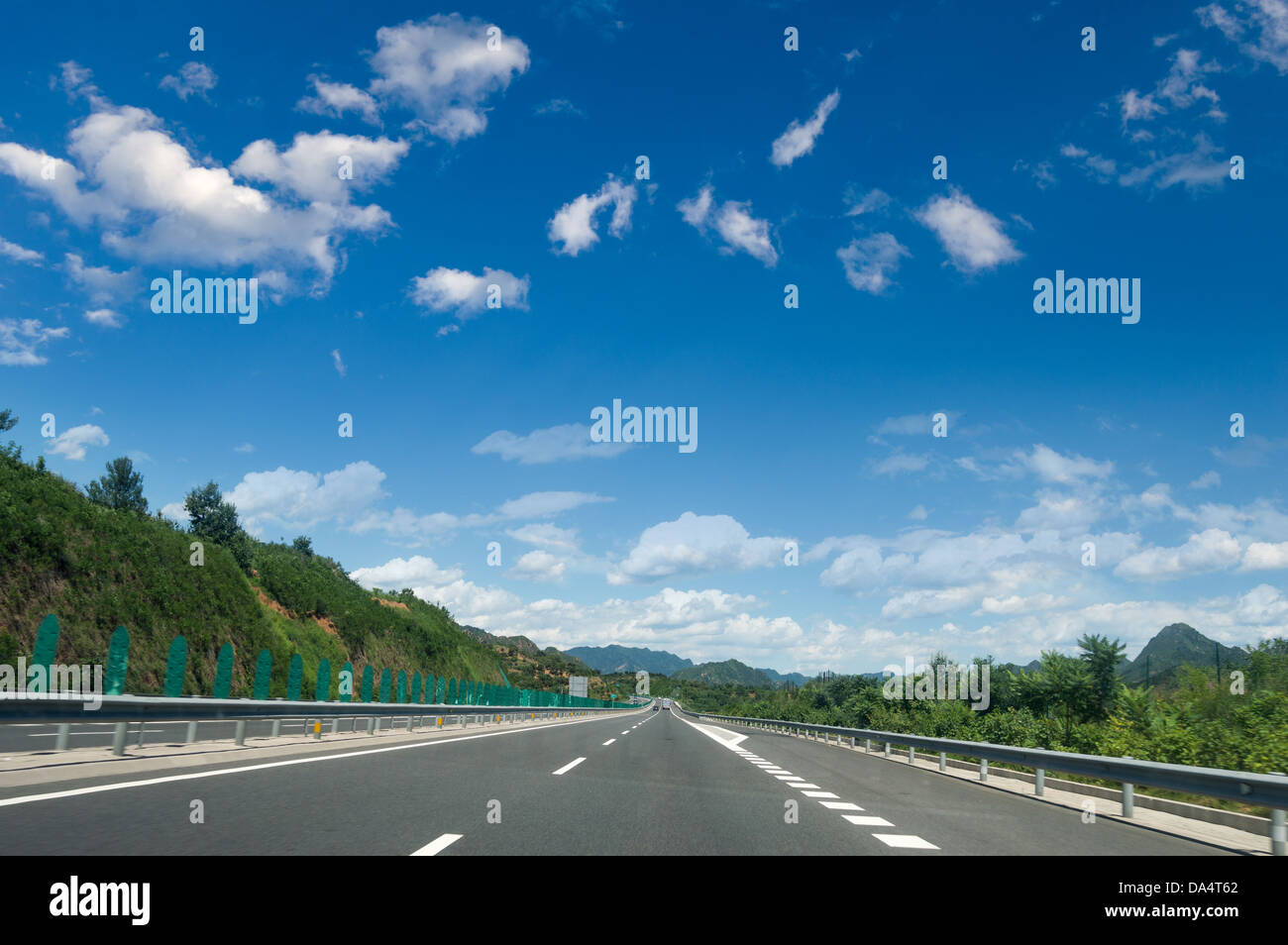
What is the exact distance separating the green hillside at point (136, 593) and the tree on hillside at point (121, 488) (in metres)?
9.48

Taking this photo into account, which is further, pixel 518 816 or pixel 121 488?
pixel 121 488

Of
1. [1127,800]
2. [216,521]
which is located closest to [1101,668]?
[1127,800]

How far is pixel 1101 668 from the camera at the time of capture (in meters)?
44.0

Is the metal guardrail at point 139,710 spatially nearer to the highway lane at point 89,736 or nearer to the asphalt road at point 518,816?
the highway lane at point 89,736

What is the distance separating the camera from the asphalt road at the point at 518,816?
7.04 metres

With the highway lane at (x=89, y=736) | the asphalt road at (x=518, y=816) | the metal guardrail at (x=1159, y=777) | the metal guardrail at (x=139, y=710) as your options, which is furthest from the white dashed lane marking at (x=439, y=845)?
the metal guardrail at (x=1159, y=777)

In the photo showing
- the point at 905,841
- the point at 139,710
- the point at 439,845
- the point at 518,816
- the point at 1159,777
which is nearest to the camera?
the point at 439,845

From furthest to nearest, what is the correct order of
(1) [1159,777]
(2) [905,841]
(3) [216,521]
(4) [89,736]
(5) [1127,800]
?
1. (3) [216,521]
2. (4) [89,736]
3. (5) [1127,800]
4. (1) [1159,777]
5. (2) [905,841]

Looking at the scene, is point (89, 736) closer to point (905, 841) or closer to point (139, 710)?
point (139, 710)

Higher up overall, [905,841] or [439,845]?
[439,845]

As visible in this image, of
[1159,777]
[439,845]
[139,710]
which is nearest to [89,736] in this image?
[139,710]

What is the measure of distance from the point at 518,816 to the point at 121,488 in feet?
274
